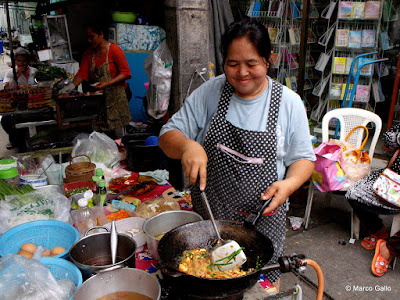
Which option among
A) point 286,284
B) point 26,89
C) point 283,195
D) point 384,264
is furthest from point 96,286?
point 26,89

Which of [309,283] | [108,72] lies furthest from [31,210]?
[108,72]

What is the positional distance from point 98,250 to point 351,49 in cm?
674

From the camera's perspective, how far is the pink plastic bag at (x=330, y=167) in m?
3.73

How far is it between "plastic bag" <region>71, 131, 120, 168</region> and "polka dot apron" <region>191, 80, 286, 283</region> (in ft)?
5.76

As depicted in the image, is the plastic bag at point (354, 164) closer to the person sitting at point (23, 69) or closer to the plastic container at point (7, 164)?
the plastic container at point (7, 164)

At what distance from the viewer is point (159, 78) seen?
3.97 meters

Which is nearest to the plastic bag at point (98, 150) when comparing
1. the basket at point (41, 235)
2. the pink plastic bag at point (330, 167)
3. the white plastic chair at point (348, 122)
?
the basket at point (41, 235)

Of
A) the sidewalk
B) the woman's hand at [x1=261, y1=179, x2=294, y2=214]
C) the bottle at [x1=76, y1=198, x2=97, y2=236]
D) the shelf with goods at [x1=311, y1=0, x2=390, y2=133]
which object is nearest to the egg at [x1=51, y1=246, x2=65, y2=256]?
the bottle at [x1=76, y1=198, x2=97, y2=236]

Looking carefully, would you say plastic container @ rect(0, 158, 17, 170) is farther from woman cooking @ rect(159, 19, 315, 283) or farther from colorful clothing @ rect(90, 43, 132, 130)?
colorful clothing @ rect(90, 43, 132, 130)

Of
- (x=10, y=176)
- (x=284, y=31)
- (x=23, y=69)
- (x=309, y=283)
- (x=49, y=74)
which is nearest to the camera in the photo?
(x=10, y=176)

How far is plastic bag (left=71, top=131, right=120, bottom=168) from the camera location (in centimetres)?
340

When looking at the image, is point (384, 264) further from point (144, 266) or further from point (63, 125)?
point (63, 125)

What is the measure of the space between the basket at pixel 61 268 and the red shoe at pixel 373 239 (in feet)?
11.4

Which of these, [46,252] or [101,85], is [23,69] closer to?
[101,85]
